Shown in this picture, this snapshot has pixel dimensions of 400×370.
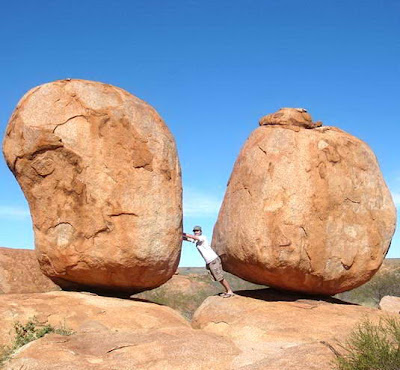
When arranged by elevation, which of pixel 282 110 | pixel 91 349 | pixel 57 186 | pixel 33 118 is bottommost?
pixel 91 349

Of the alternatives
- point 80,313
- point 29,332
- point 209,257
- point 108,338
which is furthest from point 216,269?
point 29,332

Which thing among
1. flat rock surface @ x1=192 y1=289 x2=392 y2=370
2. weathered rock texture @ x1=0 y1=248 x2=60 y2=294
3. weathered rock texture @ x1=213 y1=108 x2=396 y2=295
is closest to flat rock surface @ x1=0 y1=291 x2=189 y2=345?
flat rock surface @ x1=192 y1=289 x2=392 y2=370

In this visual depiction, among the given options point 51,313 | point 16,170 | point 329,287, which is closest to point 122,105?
point 16,170

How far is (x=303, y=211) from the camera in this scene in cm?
991

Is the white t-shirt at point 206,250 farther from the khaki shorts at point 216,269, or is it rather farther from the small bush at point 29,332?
the small bush at point 29,332

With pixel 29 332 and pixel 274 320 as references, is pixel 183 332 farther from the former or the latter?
pixel 29 332

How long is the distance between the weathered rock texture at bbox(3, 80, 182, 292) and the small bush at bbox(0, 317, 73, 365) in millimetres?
1403

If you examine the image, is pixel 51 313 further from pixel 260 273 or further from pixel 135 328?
pixel 260 273

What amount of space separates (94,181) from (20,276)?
529cm

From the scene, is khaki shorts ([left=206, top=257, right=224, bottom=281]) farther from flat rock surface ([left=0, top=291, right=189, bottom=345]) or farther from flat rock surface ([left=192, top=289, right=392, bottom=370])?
flat rock surface ([left=0, top=291, right=189, bottom=345])

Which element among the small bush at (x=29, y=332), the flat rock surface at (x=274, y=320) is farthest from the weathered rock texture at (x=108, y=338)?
the flat rock surface at (x=274, y=320)

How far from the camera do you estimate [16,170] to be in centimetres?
946

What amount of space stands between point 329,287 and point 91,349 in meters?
5.20

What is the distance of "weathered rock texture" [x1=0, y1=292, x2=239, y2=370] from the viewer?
21.3 feet
